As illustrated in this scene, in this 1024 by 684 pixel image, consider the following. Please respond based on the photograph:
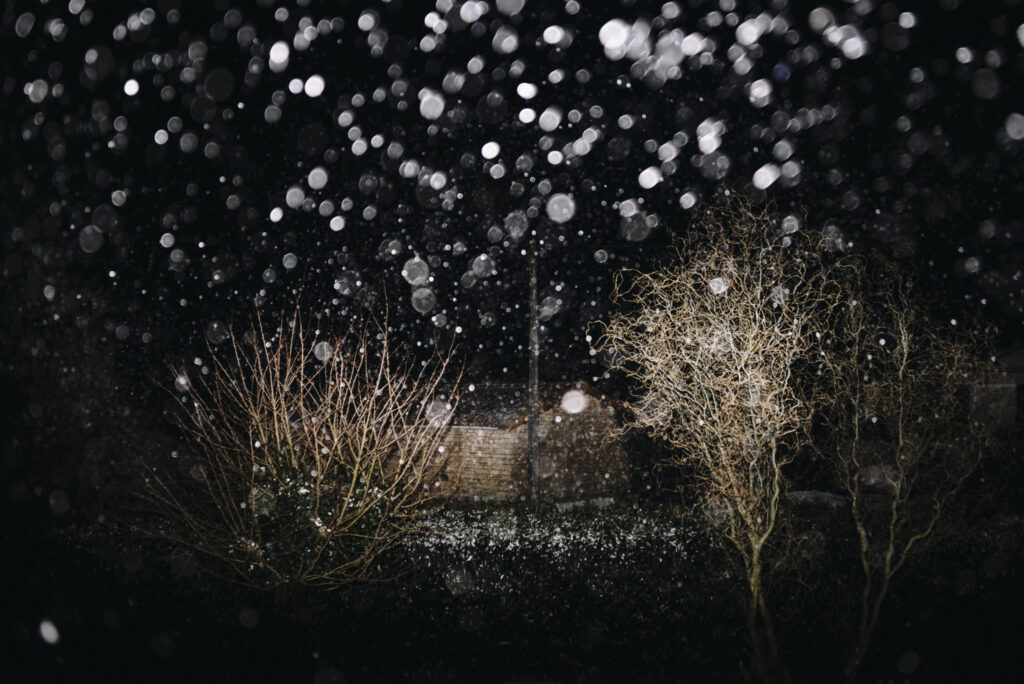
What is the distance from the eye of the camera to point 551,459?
2417 cm

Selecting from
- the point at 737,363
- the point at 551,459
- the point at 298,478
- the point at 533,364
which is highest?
the point at 533,364

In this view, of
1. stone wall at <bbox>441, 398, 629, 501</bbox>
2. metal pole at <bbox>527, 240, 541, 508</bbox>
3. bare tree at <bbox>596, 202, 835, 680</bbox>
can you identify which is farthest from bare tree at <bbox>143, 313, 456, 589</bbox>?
stone wall at <bbox>441, 398, 629, 501</bbox>

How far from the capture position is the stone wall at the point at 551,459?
22828mm

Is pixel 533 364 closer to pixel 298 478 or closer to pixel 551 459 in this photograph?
pixel 298 478

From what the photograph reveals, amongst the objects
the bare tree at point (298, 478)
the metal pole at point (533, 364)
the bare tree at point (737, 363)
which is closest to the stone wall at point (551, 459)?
the metal pole at point (533, 364)

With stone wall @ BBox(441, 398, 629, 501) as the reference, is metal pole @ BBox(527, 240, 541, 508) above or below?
above

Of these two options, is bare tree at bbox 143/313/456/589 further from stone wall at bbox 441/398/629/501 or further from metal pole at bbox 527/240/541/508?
stone wall at bbox 441/398/629/501

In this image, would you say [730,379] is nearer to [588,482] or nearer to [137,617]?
[137,617]

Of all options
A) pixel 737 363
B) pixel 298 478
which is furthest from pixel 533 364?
pixel 737 363

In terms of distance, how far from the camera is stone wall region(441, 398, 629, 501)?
22.8 m

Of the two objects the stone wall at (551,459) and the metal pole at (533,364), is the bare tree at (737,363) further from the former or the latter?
the stone wall at (551,459)

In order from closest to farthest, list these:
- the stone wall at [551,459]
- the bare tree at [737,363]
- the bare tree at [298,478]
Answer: the bare tree at [737,363], the bare tree at [298,478], the stone wall at [551,459]

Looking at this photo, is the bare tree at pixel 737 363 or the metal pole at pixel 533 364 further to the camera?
the metal pole at pixel 533 364

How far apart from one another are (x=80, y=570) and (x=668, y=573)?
32.7 feet
